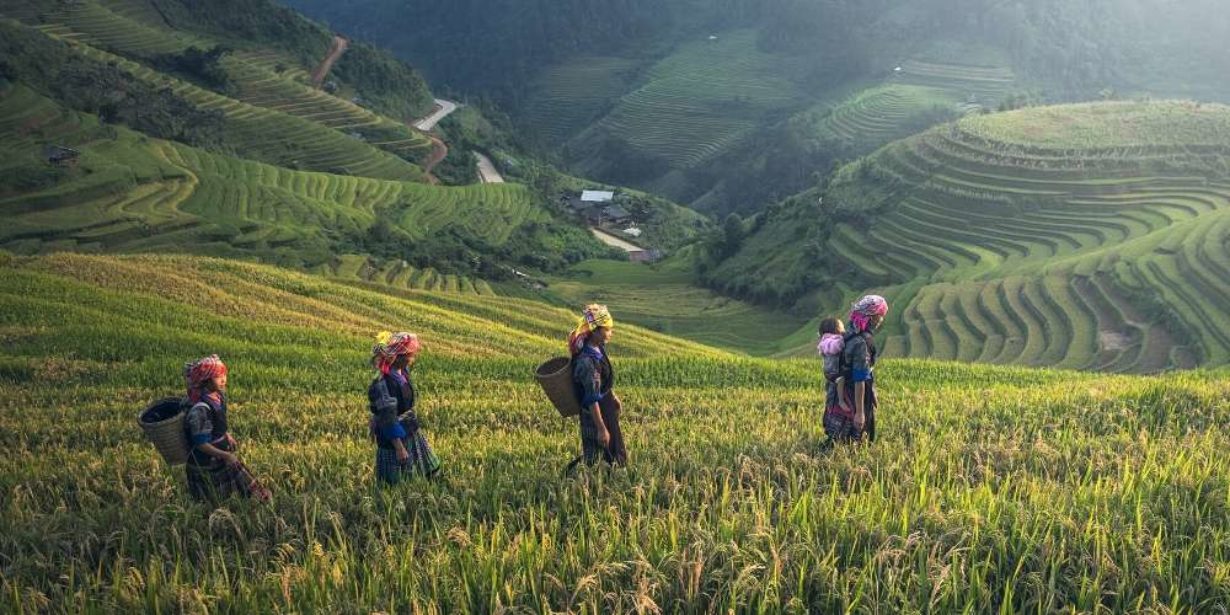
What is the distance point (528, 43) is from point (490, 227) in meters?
128

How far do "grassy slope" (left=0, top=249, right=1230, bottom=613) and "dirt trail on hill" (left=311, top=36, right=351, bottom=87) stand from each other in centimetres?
9675

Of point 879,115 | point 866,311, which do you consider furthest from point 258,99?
point 866,311

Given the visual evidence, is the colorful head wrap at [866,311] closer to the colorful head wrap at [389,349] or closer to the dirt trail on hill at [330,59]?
the colorful head wrap at [389,349]

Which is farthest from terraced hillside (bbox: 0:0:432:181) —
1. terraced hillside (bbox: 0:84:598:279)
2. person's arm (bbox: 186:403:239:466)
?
person's arm (bbox: 186:403:239:466)

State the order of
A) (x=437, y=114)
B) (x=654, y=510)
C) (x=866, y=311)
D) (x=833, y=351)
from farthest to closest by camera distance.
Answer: (x=437, y=114) → (x=833, y=351) → (x=866, y=311) → (x=654, y=510)

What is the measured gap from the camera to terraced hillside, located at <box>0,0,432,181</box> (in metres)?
72.0

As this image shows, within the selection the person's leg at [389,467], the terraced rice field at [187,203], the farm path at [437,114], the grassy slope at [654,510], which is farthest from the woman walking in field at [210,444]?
the farm path at [437,114]

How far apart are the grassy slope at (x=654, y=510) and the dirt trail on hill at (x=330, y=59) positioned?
96.7 metres

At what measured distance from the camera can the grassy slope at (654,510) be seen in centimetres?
421

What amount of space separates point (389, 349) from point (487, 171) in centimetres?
9054

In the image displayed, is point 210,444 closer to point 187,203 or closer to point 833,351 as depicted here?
point 833,351

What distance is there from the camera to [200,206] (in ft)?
152

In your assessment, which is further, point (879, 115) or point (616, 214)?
point (879, 115)

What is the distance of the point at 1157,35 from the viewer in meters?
130
